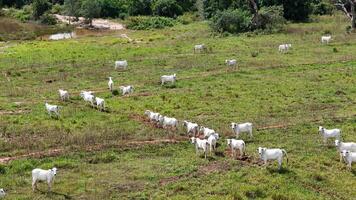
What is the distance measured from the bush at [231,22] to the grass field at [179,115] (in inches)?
253

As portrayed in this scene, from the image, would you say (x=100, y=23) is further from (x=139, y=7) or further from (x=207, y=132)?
(x=207, y=132)

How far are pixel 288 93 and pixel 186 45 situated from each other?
2180cm

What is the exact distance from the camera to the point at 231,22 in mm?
68562

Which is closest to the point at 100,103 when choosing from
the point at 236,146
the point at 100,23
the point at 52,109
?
the point at 52,109

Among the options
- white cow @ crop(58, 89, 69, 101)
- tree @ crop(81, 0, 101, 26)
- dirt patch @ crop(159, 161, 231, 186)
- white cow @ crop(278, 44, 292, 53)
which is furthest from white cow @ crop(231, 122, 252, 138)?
tree @ crop(81, 0, 101, 26)

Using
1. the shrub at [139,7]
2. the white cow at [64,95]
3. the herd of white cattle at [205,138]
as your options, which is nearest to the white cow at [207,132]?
the herd of white cattle at [205,138]

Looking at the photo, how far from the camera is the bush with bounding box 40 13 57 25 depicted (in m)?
88.2

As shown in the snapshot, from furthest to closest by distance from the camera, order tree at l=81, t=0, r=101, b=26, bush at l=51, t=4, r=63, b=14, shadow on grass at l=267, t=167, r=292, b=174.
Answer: bush at l=51, t=4, r=63, b=14 → tree at l=81, t=0, r=101, b=26 → shadow on grass at l=267, t=167, r=292, b=174

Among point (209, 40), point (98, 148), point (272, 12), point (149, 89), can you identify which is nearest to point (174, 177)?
point (98, 148)

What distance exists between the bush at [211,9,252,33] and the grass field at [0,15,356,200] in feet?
21.1

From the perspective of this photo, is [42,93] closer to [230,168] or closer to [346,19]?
[230,168]

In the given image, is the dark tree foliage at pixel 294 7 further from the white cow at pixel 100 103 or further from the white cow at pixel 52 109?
the white cow at pixel 52 109

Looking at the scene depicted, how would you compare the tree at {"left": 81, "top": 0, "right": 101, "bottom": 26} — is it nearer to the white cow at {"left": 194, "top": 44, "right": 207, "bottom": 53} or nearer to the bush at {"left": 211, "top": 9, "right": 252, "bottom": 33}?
the bush at {"left": 211, "top": 9, "right": 252, "bottom": 33}

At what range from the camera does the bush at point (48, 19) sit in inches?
3472
